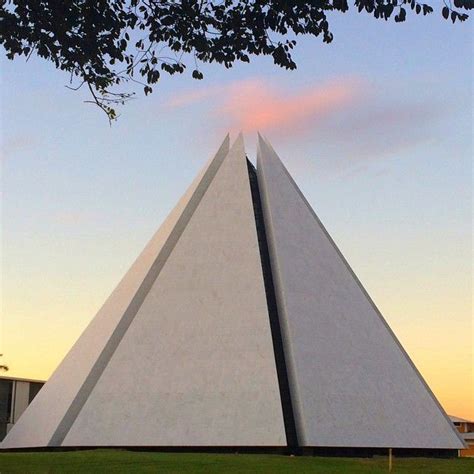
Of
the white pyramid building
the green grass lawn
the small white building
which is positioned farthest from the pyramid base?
the small white building

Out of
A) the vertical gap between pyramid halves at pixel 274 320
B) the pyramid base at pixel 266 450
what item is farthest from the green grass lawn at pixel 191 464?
the vertical gap between pyramid halves at pixel 274 320

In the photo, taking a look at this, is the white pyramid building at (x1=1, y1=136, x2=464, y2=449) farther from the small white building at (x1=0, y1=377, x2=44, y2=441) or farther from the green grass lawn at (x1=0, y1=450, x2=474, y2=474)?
the small white building at (x1=0, y1=377, x2=44, y2=441)

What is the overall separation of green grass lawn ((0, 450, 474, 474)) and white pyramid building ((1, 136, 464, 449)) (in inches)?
117

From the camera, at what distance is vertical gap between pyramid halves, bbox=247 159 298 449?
22.0 m

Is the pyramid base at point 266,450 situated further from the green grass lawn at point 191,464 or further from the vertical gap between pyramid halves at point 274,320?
the green grass lawn at point 191,464

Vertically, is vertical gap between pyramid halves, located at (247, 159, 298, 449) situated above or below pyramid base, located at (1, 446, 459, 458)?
above

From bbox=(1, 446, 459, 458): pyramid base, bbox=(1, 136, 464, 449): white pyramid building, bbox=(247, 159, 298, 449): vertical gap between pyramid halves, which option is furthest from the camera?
bbox=(247, 159, 298, 449): vertical gap between pyramid halves

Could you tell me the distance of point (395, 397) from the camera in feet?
77.5

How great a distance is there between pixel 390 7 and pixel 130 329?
16889 millimetres

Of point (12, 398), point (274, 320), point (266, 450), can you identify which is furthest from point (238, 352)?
point (12, 398)

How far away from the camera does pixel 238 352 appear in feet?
73.8

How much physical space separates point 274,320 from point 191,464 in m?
9.04

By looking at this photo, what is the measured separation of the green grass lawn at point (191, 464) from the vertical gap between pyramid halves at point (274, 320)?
3.69m

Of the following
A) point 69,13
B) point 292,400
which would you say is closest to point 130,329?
point 292,400
